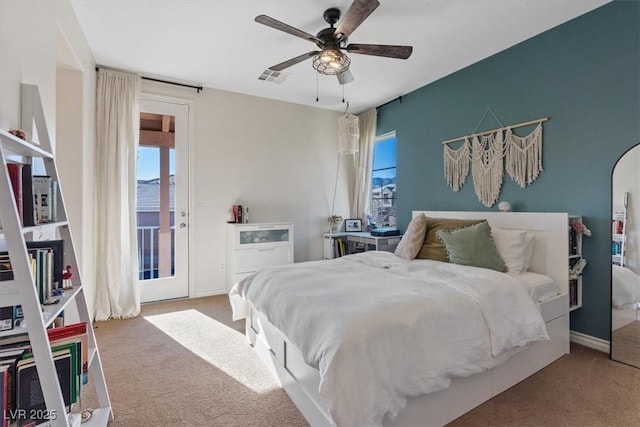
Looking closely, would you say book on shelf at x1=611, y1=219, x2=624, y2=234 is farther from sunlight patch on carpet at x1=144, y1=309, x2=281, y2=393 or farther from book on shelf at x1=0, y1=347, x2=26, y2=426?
book on shelf at x1=0, y1=347, x2=26, y2=426

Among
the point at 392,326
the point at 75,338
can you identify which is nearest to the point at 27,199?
the point at 75,338

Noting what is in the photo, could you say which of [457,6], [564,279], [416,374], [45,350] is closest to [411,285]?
[416,374]

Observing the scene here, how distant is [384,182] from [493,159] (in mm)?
1807

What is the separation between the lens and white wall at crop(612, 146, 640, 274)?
228cm

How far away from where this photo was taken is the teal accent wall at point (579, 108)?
234 centimetres

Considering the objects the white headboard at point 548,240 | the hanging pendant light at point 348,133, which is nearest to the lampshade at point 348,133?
the hanging pendant light at point 348,133

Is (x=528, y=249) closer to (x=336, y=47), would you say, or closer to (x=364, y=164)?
(x=336, y=47)

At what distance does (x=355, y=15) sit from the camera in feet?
6.42

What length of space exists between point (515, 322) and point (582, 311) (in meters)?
1.23

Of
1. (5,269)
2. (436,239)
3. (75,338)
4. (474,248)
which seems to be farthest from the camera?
(436,239)

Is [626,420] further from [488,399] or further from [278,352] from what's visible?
[278,352]

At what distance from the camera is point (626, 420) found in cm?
167

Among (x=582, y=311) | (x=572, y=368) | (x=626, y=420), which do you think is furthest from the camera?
(x=582, y=311)

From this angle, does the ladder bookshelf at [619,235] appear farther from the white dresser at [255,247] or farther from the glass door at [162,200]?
the glass door at [162,200]
